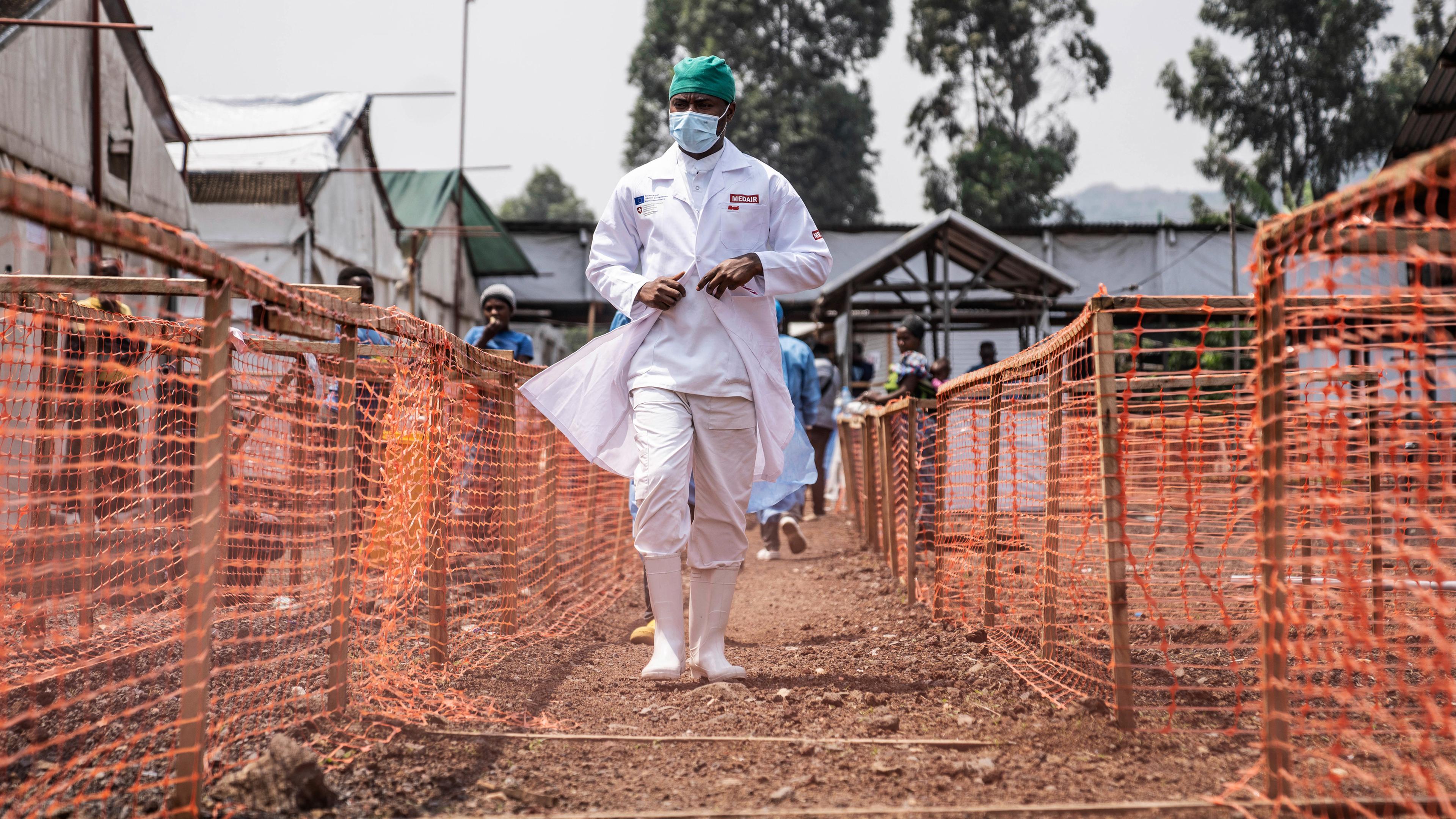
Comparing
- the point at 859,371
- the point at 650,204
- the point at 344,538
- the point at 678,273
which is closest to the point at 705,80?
the point at 650,204

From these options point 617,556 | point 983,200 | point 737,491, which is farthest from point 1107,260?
point 737,491

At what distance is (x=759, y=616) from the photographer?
19.4 feet

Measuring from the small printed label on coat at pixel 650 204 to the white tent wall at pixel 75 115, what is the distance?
6.61 meters

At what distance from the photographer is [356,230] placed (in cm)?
1719

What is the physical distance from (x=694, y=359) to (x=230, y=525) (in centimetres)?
260

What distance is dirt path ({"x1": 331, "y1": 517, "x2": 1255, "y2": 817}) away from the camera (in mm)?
2525

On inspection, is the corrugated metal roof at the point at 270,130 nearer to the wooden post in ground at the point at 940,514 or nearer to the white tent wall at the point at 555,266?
the white tent wall at the point at 555,266

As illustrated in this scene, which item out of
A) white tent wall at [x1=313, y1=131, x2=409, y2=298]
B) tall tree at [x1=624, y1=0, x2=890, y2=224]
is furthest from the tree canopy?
white tent wall at [x1=313, y1=131, x2=409, y2=298]

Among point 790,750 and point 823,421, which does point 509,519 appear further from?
point 823,421

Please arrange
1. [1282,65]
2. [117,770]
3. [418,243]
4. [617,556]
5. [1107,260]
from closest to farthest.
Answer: [117,770] < [617,556] < [418,243] < [1107,260] < [1282,65]

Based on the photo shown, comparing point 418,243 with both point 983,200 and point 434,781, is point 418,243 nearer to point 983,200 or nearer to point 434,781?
point 434,781

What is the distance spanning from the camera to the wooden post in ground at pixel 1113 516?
2.94 m

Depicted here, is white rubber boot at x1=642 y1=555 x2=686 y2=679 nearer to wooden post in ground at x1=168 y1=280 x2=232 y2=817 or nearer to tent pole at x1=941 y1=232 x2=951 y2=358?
wooden post in ground at x1=168 y1=280 x2=232 y2=817

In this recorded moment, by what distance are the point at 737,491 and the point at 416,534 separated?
1.15 m
